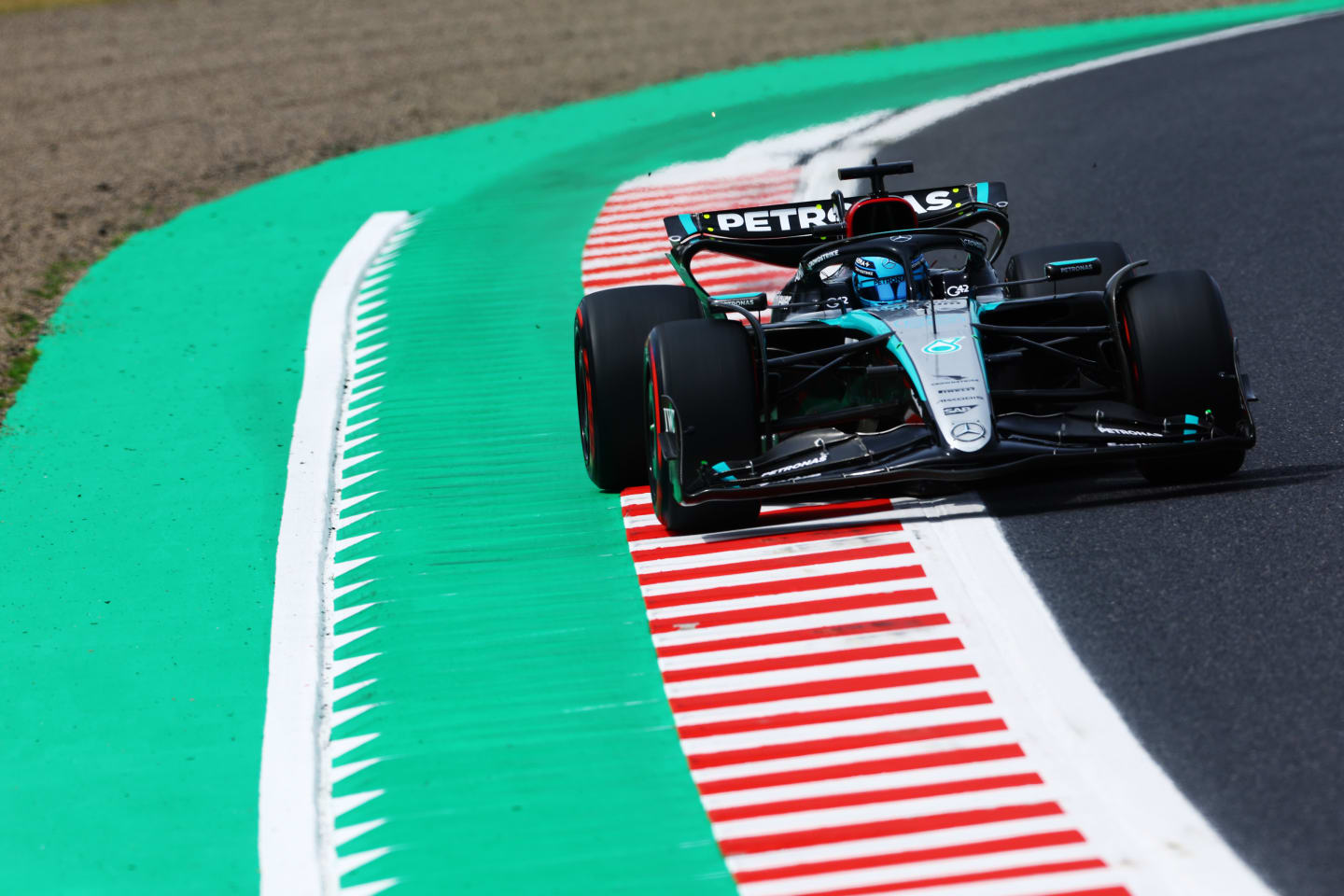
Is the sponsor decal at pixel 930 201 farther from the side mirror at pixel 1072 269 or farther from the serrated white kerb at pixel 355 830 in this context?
the serrated white kerb at pixel 355 830

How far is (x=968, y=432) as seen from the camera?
7.38 m

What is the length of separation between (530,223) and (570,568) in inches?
283

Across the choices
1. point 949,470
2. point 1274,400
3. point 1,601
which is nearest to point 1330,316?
point 1274,400

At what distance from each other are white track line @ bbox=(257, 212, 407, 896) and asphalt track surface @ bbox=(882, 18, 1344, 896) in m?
2.67

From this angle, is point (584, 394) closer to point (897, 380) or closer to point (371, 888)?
point (897, 380)

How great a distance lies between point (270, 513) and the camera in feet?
29.4

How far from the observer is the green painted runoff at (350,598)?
5.87m

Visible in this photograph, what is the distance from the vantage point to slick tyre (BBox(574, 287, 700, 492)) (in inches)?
331

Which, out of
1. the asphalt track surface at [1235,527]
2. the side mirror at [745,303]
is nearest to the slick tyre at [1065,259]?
the asphalt track surface at [1235,527]

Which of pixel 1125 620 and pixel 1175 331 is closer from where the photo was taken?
pixel 1125 620

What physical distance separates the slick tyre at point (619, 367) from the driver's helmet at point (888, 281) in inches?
31.1

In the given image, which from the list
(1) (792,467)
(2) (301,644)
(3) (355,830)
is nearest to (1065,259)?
(1) (792,467)

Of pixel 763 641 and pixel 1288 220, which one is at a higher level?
pixel 763 641

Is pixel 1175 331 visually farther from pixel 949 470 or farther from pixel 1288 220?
pixel 1288 220
